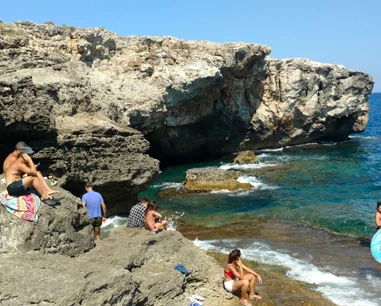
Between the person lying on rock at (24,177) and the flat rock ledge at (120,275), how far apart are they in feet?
4.52

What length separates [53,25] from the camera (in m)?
27.6

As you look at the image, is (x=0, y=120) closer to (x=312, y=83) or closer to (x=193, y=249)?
(x=193, y=249)

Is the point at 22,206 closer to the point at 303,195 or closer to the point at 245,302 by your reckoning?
the point at 245,302

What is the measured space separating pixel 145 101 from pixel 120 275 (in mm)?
23093

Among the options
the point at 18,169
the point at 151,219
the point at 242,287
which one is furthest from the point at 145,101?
the point at 242,287

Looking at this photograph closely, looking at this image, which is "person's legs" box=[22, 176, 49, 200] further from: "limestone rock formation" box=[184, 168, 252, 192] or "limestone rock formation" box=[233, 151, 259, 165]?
"limestone rock formation" box=[233, 151, 259, 165]

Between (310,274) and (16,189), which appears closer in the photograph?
(16,189)

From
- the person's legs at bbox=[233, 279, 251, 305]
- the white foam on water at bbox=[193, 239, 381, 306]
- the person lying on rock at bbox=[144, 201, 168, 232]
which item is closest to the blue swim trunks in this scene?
the person lying on rock at bbox=[144, 201, 168, 232]

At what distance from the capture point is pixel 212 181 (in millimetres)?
27188

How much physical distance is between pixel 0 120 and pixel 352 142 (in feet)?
153

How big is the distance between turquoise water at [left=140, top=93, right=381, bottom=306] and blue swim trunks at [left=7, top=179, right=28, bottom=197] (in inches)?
306

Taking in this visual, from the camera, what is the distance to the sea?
12.5 metres

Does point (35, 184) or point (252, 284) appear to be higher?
point (35, 184)

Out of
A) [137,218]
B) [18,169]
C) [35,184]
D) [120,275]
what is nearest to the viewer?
[120,275]
